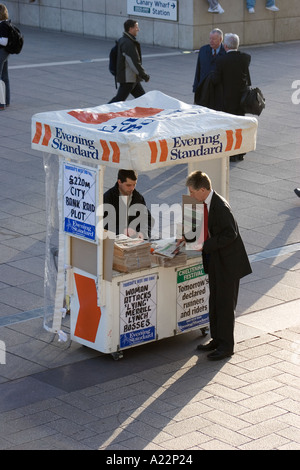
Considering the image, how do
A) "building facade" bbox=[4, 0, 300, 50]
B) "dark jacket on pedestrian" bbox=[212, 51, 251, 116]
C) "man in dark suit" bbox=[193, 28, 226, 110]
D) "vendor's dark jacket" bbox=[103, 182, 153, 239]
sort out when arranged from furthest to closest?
"building facade" bbox=[4, 0, 300, 50] < "man in dark suit" bbox=[193, 28, 226, 110] < "dark jacket on pedestrian" bbox=[212, 51, 251, 116] < "vendor's dark jacket" bbox=[103, 182, 153, 239]

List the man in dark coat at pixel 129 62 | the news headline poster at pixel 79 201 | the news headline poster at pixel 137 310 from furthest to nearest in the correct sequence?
the man in dark coat at pixel 129 62
the news headline poster at pixel 137 310
the news headline poster at pixel 79 201

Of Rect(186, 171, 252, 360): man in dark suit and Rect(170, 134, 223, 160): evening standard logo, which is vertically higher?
Rect(170, 134, 223, 160): evening standard logo

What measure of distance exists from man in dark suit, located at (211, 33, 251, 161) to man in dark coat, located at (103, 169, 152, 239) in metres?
5.99

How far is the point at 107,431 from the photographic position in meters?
6.85

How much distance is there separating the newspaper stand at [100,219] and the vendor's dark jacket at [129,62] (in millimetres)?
7226

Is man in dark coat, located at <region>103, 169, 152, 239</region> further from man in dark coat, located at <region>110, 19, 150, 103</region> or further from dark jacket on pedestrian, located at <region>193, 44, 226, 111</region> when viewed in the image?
man in dark coat, located at <region>110, 19, 150, 103</region>

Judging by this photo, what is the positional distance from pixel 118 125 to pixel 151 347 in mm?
2016

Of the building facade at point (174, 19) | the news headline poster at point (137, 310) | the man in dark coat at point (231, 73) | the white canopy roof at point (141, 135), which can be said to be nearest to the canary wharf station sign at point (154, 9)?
the building facade at point (174, 19)

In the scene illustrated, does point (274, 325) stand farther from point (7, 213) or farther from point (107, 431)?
point (7, 213)

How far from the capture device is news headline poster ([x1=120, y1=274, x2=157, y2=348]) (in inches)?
318

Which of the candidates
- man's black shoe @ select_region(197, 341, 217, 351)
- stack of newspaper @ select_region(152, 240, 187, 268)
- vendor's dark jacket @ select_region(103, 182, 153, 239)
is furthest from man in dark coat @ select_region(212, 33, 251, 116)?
man's black shoe @ select_region(197, 341, 217, 351)

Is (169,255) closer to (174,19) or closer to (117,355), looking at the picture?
(117,355)

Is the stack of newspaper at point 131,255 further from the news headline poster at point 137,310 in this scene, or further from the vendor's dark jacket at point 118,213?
the vendor's dark jacket at point 118,213

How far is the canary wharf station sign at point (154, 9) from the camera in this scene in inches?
893
